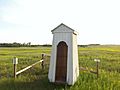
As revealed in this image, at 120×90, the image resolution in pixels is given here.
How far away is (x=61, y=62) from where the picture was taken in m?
11.8

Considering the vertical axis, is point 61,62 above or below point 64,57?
below

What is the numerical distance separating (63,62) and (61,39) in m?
0.95

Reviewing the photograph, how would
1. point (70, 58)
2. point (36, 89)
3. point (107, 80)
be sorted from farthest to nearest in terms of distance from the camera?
point (107, 80) → point (70, 58) → point (36, 89)

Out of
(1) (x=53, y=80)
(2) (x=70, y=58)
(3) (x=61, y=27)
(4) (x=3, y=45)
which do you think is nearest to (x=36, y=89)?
(1) (x=53, y=80)

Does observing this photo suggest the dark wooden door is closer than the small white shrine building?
No

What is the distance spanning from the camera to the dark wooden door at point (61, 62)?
38.5 ft

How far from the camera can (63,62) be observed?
11.8 m

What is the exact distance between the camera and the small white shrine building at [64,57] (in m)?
11.4

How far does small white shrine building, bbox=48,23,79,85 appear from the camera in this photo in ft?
37.5

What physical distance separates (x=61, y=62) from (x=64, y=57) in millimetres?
242

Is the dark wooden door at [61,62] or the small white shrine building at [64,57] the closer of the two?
the small white shrine building at [64,57]

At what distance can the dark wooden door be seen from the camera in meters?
11.8

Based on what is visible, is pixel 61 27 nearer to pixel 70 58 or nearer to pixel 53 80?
pixel 70 58

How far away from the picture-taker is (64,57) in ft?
38.8
